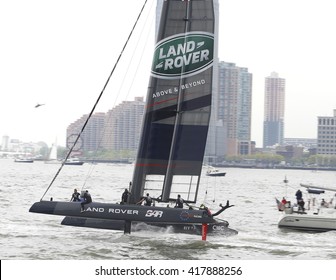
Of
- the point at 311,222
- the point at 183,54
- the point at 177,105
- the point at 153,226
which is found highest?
the point at 183,54

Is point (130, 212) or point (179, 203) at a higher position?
point (179, 203)

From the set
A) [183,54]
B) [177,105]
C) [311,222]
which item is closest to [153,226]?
[177,105]

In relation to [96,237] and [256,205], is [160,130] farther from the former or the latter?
[256,205]

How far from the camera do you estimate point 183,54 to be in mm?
23312

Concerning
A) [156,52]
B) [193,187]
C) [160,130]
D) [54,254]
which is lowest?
[54,254]

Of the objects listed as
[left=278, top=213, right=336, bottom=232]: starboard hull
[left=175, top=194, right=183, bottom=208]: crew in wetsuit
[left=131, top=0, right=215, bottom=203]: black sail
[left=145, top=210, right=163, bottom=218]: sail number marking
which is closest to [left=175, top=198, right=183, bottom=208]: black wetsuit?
[left=175, top=194, right=183, bottom=208]: crew in wetsuit

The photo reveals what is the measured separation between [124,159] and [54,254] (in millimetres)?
175724

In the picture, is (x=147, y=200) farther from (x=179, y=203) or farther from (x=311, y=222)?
(x=311, y=222)

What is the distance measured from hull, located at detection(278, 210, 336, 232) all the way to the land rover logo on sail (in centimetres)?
818

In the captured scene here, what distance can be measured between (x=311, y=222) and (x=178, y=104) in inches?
320

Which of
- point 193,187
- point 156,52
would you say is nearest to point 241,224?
point 193,187

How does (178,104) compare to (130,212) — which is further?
(178,104)

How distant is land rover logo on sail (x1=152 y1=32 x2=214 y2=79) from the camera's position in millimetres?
23297

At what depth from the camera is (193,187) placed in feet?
76.6
